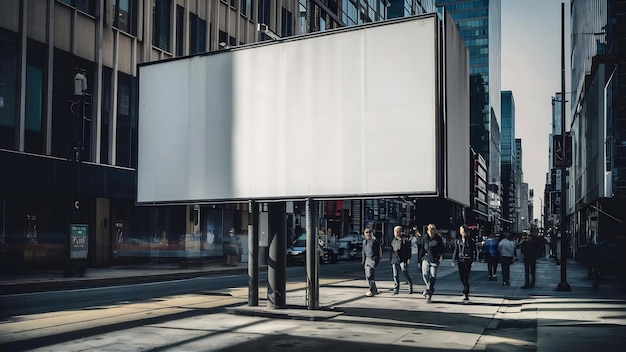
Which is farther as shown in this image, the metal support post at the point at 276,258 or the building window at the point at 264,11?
the building window at the point at 264,11

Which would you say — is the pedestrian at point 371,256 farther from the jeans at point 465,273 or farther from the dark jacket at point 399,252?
the jeans at point 465,273

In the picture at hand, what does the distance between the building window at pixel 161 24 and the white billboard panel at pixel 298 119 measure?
2198 centimetres

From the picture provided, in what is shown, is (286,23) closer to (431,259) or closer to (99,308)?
(431,259)

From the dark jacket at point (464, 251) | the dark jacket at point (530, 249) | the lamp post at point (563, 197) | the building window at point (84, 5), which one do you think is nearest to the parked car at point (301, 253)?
the dark jacket at point (530, 249)

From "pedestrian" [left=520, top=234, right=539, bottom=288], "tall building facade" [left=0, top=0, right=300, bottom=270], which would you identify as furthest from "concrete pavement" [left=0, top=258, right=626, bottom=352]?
"tall building facade" [left=0, top=0, right=300, bottom=270]

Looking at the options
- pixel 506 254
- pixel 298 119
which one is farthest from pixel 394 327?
pixel 506 254

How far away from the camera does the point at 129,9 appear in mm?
33906

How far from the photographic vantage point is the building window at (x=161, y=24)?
118 feet

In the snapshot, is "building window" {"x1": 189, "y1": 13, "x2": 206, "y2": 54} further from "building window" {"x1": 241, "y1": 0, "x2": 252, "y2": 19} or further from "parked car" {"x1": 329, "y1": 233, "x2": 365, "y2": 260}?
"parked car" {"x1": 329, "y1": 233, "x2": 365, "y2": 260}

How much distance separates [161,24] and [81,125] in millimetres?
10956

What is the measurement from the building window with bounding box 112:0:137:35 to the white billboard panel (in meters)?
19.4

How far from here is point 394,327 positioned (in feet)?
40.1

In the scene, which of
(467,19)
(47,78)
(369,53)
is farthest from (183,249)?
(467,19)

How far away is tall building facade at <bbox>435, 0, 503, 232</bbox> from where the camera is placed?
565 feet
